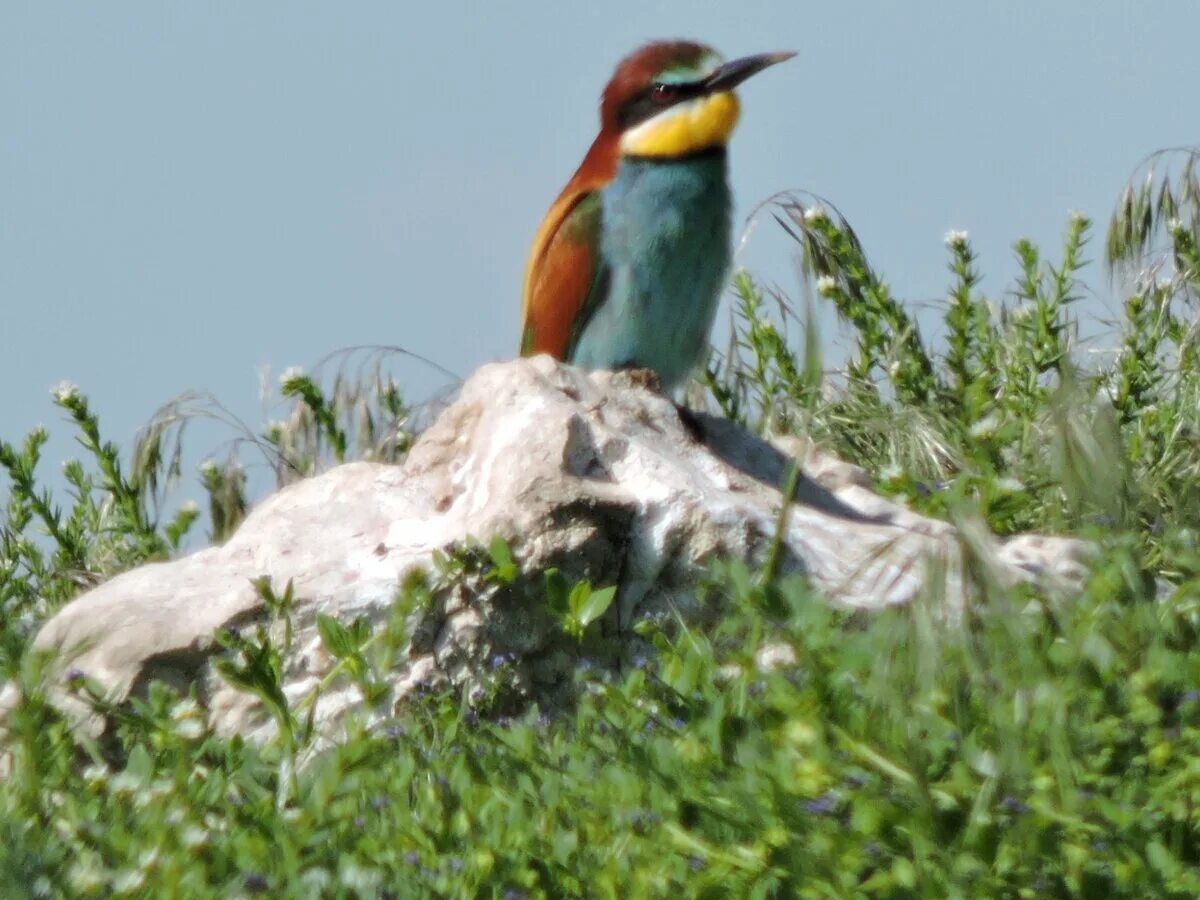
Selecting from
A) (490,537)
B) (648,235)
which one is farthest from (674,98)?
(490,537)

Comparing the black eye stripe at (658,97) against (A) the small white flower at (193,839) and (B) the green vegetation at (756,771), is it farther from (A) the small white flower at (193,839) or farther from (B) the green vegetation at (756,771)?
(A) the small white flower at (193,839)

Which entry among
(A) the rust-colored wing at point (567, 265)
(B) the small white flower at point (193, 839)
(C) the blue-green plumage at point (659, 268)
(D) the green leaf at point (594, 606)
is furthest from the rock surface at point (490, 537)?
(A) the rust-colored wing at point (567, 265)

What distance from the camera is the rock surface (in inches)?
133

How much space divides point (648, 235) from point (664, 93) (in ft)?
1.56

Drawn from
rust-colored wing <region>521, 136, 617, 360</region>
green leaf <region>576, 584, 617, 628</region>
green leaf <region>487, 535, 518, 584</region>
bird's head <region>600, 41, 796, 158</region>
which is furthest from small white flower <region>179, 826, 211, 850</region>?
bird's head <region>600, 41, 796, 158</region>

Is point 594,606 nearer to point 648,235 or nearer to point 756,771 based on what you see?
point 756,771

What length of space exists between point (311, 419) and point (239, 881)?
3.51 m

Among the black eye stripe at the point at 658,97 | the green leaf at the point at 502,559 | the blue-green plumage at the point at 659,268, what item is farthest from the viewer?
the black eye stripe at the point at 658,97

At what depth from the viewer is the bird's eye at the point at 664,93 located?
5.46m

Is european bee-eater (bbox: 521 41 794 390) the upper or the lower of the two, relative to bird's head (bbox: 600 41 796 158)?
lower

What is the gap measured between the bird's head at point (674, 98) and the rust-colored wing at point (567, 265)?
110 mm

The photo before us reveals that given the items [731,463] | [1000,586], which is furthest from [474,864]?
[731,463]

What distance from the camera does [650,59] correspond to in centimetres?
563

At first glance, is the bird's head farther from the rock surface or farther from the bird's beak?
the rock surface
